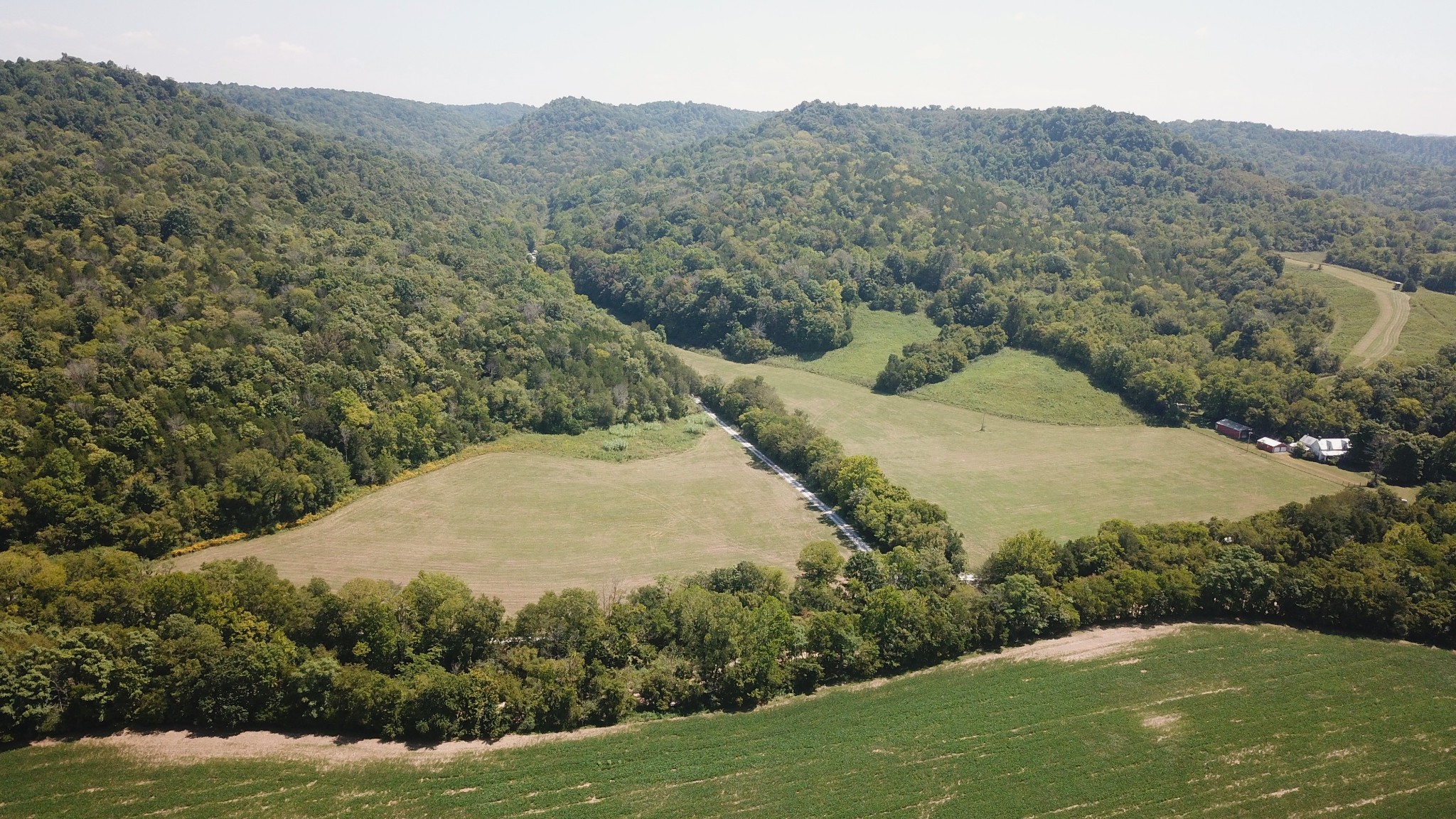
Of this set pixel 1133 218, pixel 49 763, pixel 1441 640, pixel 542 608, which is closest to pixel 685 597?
pixel 542 608

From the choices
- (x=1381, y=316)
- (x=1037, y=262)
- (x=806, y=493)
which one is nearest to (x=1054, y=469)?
(x=806, y=493)

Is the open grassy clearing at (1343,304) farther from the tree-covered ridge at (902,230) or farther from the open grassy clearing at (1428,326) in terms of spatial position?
the tree-covered ridge at (902,230)

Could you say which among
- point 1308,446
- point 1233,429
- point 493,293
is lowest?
point 1308,446

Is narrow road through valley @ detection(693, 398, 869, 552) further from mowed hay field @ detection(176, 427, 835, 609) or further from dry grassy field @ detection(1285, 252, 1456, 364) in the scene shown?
dry grassy field @ detection(1285, 252, 1456, 364)

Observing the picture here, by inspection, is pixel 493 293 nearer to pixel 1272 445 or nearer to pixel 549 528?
pixel 549 528

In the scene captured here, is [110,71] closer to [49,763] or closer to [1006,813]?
[49,763]

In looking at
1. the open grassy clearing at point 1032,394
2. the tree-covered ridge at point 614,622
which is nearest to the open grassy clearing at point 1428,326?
the open grassy clearing at point 1032,394
